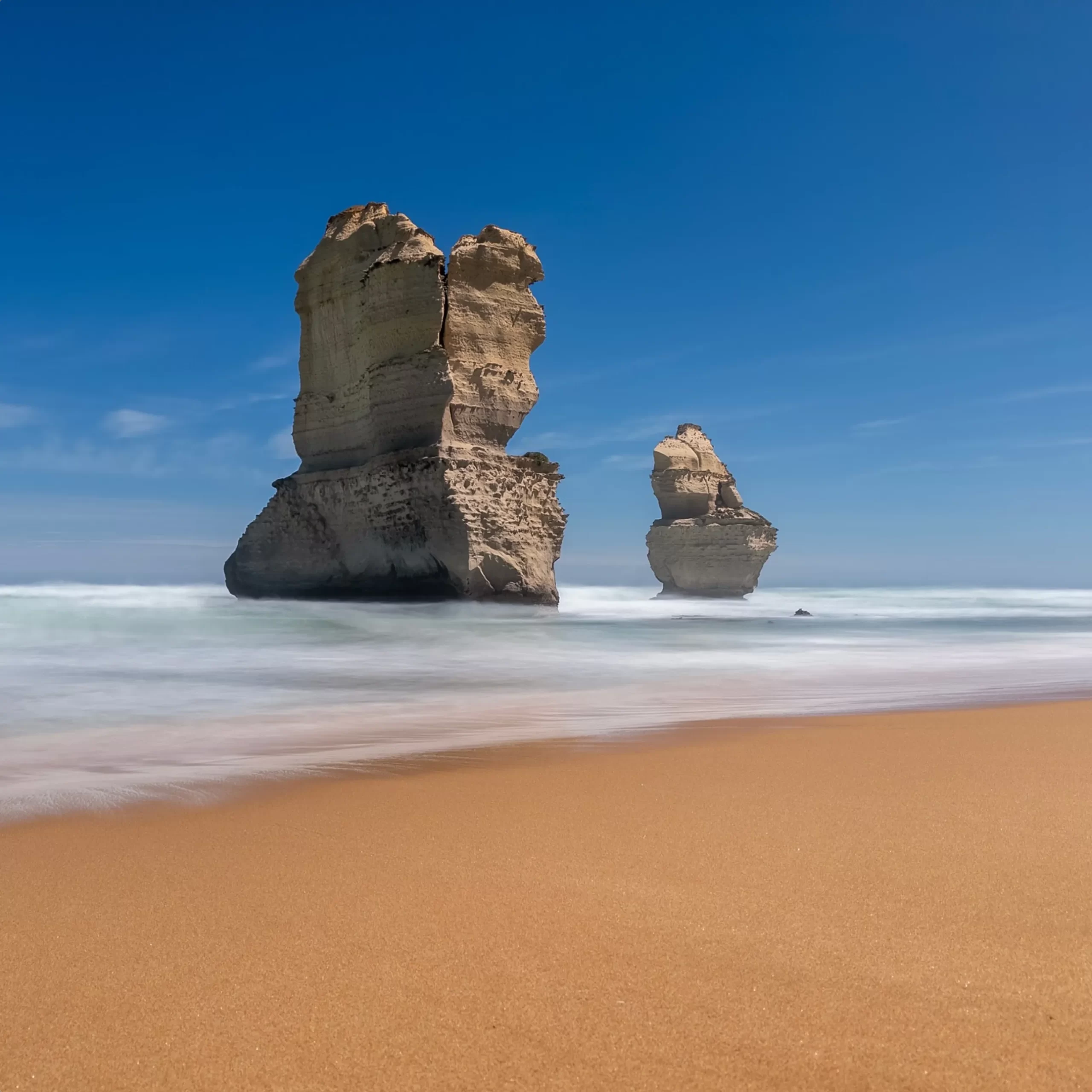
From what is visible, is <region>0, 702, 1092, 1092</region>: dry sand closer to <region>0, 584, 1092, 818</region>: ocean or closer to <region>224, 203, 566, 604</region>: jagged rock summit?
<region>0, 584, 1092, 818</region>: ocean

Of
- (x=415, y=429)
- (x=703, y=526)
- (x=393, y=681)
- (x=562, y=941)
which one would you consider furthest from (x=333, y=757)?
(x=703, y=526)

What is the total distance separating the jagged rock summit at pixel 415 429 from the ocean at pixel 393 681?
1480 millimetres

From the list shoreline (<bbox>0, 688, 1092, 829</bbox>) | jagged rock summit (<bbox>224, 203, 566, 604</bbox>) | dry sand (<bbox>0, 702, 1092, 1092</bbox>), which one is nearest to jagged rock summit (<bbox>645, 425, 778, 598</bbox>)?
jagged rock summit (<bbox>224, 203, 566, 604</bbox>)

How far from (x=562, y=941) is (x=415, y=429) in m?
18.5

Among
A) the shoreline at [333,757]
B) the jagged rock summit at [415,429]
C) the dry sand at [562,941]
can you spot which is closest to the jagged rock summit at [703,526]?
the jagged rock summit at [415,429]

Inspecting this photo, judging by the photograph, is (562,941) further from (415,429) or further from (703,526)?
(703,526)

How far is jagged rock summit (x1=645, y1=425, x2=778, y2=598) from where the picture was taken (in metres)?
38.8

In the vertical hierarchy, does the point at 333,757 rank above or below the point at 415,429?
below

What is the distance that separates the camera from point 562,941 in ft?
6.12

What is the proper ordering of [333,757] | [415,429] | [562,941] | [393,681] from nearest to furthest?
Result: [562,941]
[333,757]
[393,681]
[415,429]

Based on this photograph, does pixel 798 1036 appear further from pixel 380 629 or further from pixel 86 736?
pixel 380 629

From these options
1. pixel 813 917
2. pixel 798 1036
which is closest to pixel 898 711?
pixel 813 917

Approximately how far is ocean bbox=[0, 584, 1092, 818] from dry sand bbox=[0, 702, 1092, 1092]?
1228 mm

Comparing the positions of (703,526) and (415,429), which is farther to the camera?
(703,526)
